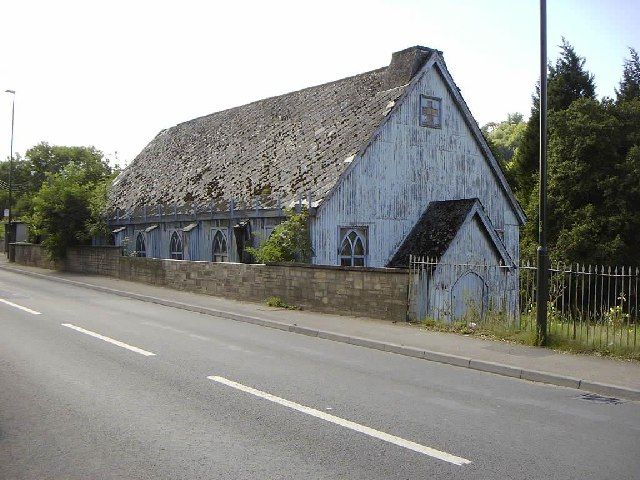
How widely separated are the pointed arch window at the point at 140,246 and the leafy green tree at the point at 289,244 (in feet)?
41.1

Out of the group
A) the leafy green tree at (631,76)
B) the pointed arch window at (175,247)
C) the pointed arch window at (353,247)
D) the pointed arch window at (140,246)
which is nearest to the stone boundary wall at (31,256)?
the pointed arch window at (140,246)

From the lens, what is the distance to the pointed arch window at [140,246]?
30.5 metres

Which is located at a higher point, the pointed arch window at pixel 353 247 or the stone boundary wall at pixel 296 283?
the pointed arch window at pixel 353 247

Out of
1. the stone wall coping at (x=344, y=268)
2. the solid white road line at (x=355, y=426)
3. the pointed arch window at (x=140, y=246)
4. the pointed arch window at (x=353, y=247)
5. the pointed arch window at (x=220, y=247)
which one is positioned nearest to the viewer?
the solid white road line at (x=355, y=426)

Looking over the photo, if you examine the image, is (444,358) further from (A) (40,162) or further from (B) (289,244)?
(A) (40,162)

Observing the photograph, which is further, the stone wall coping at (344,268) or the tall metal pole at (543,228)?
the stone wall coping at (344,268)

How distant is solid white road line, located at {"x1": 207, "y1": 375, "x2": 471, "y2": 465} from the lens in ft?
18.3

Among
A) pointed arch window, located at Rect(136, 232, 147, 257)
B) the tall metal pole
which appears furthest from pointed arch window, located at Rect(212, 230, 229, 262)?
the tall metal pole

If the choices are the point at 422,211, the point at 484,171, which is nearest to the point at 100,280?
the point at 422,211

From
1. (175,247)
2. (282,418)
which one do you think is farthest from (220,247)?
(282,418)

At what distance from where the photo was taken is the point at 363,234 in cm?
2106

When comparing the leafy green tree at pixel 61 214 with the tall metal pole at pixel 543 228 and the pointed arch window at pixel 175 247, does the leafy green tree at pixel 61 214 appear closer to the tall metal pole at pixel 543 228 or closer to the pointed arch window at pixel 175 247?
the pointed arch window at pixel 175 247

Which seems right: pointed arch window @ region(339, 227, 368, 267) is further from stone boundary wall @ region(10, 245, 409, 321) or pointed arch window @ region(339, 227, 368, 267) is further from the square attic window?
the square attic window

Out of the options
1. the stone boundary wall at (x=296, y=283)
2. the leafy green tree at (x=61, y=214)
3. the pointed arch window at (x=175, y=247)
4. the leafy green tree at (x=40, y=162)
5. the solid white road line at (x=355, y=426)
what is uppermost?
the leafy green tree at (x=40, y=162)
